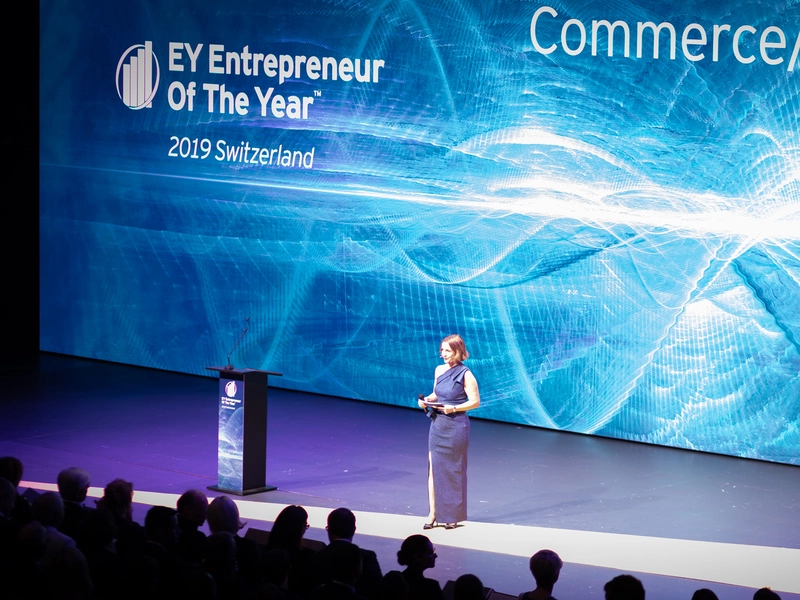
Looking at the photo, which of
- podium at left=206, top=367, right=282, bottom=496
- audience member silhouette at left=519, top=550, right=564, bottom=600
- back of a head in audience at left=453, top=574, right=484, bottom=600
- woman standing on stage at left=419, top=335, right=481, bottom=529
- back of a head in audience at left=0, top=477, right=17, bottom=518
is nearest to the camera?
back of a head in audience at left=453, top=574, right=484, bottom=600

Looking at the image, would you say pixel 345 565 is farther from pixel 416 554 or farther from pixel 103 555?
pixel 103 555

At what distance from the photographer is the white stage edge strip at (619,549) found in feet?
26.6

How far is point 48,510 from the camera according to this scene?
6117 millimetres

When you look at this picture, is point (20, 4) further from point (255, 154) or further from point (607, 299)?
point (607, 299)

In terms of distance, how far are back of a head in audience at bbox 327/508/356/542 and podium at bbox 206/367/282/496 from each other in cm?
389

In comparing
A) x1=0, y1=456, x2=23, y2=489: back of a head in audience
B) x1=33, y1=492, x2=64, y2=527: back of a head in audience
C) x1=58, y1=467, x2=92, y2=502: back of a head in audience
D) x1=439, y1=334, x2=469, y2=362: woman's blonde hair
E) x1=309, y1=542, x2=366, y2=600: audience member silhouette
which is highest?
x1=439, y1=334, x2=469, y2=362: woman's blonde hair

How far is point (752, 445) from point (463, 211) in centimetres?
354

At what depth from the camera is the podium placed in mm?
9820

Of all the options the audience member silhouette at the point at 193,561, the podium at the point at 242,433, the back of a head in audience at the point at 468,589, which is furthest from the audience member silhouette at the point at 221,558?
the podium at the point at 242,433

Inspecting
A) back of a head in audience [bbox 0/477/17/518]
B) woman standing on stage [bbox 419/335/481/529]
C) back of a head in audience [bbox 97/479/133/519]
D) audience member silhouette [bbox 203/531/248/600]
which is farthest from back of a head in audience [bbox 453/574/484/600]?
woman standing on stage [bbox 419/335/481/529]

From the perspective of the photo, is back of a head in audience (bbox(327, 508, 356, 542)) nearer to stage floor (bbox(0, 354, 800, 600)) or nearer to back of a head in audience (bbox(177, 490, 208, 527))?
back of a head in audience (bbox(177, 490, 208, 527))

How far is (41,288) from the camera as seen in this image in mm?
16531

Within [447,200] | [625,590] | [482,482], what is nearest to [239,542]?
[625,590]

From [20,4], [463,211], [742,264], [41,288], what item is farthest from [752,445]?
[20,4]
